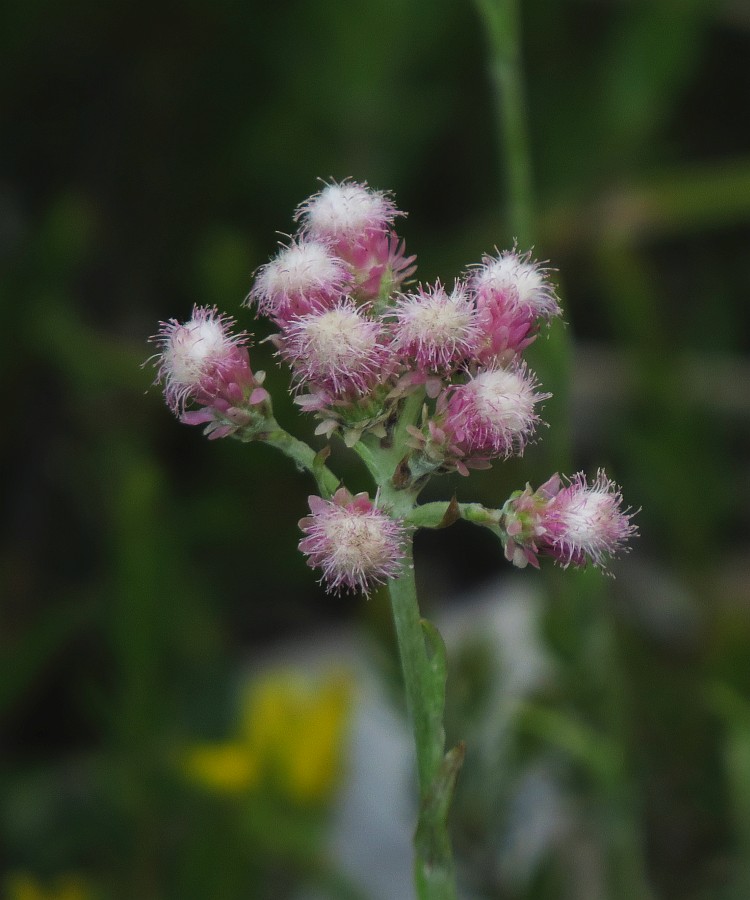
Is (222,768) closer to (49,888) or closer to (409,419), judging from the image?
(49,888)

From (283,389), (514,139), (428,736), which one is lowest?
(428,736)

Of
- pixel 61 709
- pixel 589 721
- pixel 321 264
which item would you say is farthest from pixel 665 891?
pixel 321 264

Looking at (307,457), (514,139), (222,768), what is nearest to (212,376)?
(307,457)

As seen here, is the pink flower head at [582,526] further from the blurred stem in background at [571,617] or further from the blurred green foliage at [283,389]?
the blurred green foliage at [283,389]

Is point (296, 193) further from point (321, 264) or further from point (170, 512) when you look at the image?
point (321, 264)

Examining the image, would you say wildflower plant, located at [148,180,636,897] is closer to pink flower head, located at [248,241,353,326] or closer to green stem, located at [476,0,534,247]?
pink flower head, located at [248,241,353,326]

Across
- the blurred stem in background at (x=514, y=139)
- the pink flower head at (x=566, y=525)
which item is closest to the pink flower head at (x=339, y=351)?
the pink flower head at (x=566, y=525)
